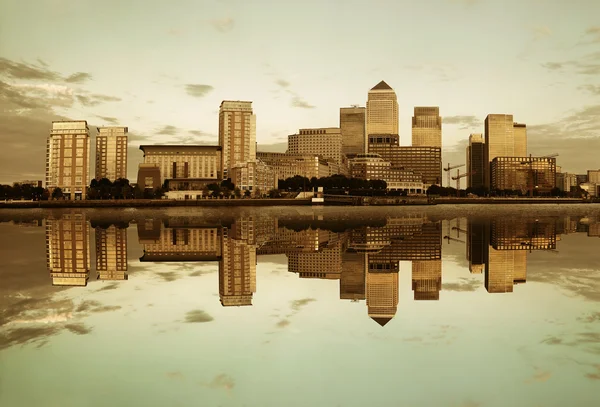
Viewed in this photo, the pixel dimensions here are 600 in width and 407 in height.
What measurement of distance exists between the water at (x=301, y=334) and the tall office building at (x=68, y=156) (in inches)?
7328

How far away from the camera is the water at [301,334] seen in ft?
25.4

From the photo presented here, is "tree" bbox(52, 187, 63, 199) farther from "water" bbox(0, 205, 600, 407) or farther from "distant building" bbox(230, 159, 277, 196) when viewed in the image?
"water" bbox(0, 205, 600, 407)

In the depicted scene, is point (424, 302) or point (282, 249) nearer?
point (424, 302)

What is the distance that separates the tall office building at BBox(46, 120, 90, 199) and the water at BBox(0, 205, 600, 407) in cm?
18614

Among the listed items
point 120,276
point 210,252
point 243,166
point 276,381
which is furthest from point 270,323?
point 243,166

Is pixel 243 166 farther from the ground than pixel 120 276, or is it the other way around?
pixel 243 166

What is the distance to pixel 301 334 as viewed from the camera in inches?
412

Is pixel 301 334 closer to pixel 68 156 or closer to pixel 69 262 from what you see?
pixel 69 262

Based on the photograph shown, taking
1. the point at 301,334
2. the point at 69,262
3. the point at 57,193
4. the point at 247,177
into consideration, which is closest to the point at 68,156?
the point at 57,193

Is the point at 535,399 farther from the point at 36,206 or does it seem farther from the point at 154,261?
the point at 36,206

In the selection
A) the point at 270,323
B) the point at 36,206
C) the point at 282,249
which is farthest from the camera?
the point at 36,206

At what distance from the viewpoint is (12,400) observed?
7.60m

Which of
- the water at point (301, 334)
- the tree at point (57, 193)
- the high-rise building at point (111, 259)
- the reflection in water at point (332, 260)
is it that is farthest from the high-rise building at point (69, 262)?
the tree at point (57, 193)

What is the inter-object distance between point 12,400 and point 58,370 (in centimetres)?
97
